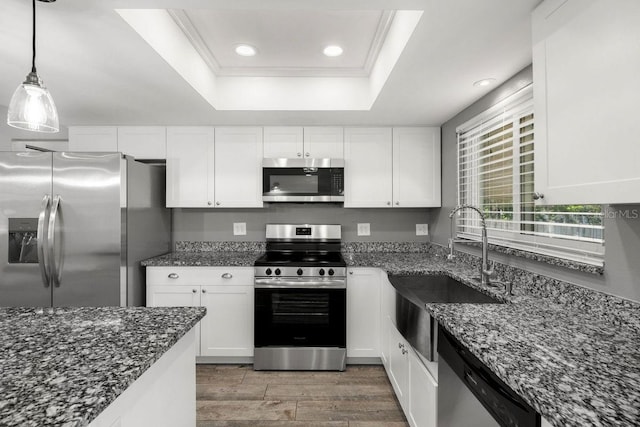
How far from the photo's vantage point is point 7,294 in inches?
90.8

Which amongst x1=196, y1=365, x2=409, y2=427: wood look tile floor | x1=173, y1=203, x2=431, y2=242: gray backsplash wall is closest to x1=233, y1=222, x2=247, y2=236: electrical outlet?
x1=173, y1=203, x2=431, y2=242: gray backsplash wall

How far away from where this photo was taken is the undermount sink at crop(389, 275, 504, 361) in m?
1.52

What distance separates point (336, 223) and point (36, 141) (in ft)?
10.2

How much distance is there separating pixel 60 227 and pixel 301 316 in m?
1.87

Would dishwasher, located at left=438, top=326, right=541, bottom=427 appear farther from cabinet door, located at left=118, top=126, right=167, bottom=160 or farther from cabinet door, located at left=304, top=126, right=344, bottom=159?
cabinet door, located at left=118, top=126, right=167, bottom=160

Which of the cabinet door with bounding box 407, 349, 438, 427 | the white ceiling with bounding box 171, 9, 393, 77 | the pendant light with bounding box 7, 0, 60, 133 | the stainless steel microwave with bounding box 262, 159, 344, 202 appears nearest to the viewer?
the pendant light with bounding box 7, 0, 60, 133

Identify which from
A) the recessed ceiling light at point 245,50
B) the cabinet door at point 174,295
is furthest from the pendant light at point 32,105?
the cabinet door at point 174,295

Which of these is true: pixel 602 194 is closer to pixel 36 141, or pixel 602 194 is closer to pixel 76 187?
pixel 76 187

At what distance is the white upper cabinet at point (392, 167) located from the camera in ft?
9.83

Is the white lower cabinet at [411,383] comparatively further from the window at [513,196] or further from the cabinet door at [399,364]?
the window at [513,196]

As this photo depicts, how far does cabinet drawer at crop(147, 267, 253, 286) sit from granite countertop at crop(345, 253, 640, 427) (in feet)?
5.54

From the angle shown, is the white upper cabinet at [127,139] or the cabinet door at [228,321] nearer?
the cabinet door at [228,321]

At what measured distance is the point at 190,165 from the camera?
2.98 m

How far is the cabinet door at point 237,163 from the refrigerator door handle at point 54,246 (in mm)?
1165
